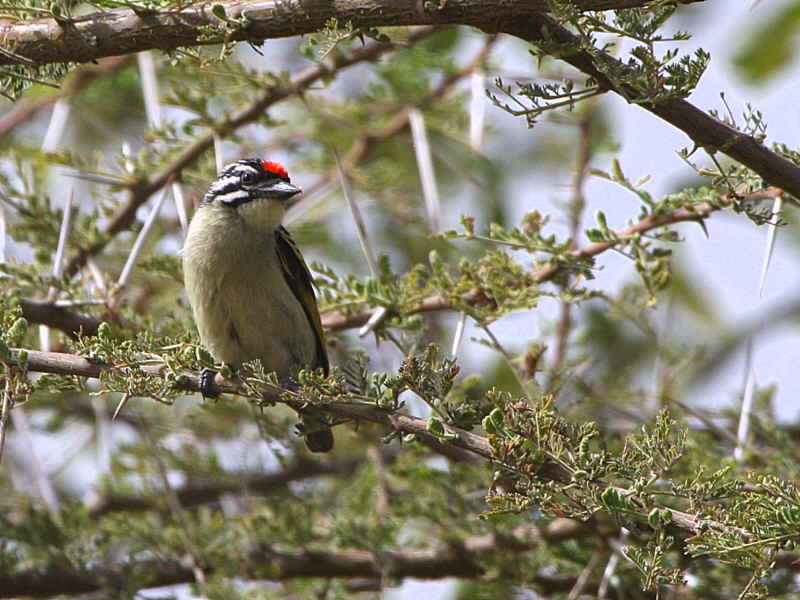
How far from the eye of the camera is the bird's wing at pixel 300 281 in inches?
201

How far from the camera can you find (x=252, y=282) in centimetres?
511

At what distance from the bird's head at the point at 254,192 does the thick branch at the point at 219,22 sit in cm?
181

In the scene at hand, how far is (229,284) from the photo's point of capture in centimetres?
503

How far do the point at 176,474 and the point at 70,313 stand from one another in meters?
2.04

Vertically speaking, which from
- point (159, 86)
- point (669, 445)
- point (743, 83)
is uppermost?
point (159, 86)

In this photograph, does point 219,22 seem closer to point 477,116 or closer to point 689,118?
point 689,118

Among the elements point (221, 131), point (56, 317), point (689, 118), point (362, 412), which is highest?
point (221, 131)

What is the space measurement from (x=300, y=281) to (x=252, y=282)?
273mm

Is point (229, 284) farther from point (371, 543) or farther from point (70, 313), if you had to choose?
point (371, 543)

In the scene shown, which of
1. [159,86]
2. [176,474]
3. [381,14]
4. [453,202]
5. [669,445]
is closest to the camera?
[669,445]

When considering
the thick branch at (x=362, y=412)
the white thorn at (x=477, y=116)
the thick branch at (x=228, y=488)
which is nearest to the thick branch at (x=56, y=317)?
the thick branch at (x=362, y=412)

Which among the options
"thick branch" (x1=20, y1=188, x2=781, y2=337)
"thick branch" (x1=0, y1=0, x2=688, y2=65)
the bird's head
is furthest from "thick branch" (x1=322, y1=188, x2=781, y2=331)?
"thick branch" (x1=0, y1=0, x2=688, y2=65)

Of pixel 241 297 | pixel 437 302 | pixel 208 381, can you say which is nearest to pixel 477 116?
pixel 437 302

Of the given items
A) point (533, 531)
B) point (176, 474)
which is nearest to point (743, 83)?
point (533, 531)
